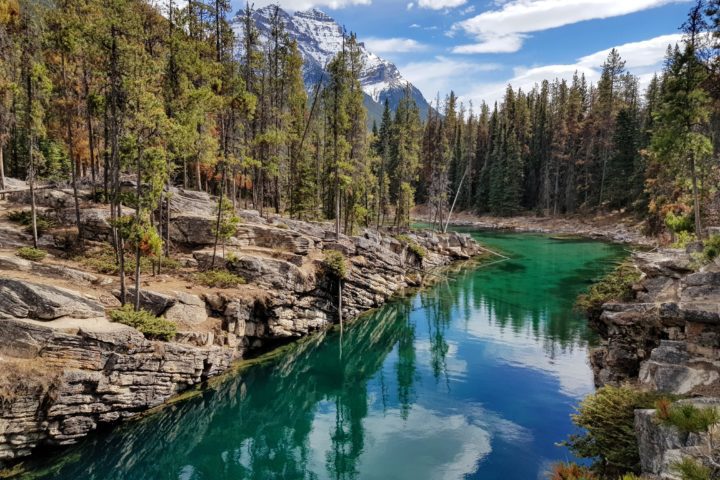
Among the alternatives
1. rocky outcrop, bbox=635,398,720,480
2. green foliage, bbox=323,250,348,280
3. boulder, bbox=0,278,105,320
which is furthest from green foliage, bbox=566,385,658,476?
green foliage, bbox=323,250,348,280

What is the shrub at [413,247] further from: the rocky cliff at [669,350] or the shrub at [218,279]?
the rocky cliff at [669,350]

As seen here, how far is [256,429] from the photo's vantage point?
2055 centimetres

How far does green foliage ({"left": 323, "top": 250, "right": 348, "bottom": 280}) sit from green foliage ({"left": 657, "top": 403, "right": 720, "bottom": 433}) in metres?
23.7

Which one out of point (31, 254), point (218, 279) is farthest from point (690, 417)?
point (31, 254)

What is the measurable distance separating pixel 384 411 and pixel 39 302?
51.6ft

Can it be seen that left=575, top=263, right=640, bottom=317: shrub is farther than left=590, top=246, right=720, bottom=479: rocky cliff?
Yes

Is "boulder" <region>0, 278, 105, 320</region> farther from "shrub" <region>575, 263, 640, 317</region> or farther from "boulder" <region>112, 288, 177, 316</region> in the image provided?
"shrub" <region>575, 263, 640, 317</region>

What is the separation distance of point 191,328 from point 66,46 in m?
16.9

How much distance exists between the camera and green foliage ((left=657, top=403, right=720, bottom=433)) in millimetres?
9047

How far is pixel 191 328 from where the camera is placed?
2248cm

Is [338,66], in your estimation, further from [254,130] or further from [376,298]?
[376,298]

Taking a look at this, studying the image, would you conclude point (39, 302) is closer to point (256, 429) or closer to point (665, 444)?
point (256, 429)

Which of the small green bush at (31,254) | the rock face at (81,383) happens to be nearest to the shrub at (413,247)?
the rock face at (81,383)

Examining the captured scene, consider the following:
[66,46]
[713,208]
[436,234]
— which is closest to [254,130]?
[66,46]
